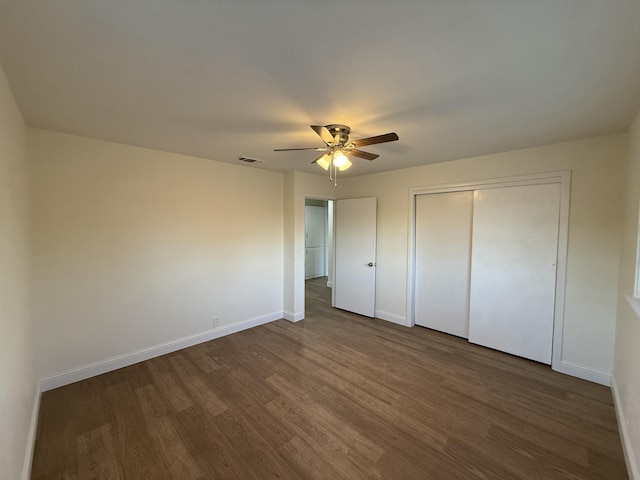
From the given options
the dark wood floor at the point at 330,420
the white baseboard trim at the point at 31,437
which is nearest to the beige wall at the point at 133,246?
the white baseboard trim at the point at 31,437

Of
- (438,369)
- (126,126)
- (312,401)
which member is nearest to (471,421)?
(438,369)

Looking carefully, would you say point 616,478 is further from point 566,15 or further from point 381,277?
point 381,277

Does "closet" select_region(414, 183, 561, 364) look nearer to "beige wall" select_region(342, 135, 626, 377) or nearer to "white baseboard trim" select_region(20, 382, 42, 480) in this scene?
"beige wall" select_region(342, 135, 626, 377)

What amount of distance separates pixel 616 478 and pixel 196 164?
14.5 feet

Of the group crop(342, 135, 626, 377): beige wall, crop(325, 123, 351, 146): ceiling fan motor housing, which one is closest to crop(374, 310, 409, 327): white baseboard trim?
crop(342, 135, 626, 377): beige wall

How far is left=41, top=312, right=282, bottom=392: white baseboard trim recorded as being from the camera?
2494mm

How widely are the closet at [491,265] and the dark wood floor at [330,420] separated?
1.29ft

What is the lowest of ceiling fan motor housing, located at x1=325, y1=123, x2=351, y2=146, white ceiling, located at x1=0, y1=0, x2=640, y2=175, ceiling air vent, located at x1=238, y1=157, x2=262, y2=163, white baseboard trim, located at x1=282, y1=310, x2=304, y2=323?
white baseboard trim, located at x1=282, y1=310, x2=304, y2=323

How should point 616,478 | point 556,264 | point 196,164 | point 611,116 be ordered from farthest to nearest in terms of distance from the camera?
point 196,164, point 556,264, point 611,116, point 616,478

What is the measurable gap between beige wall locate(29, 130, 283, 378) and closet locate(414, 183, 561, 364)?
2536mm

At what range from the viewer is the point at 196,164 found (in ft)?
10.8

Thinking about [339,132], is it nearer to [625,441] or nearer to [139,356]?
[625,441]

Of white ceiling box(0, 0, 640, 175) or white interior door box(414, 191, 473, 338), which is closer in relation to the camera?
white ceiling box(0, 0, 640, 175)

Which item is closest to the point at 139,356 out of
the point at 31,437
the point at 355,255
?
the point at 31,437
